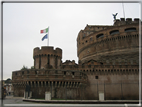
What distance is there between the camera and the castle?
24.0 metres

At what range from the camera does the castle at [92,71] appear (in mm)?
24047

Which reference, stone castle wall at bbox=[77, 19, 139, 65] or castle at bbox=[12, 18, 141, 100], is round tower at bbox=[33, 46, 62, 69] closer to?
castle at bbox=[12, 18, 141, 100]

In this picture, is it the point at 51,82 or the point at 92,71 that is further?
the point at 92,71

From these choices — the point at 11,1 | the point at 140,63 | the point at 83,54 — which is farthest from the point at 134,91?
the point at 11,1

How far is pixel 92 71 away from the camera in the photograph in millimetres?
36094

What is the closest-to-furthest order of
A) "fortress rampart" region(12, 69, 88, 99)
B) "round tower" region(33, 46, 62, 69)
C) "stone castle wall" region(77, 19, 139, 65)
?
1. "fortress rampart" region(12, 69, 88, 99)
2. "round tower" region(33, 46, 62, 69)
3. "stone castle wall" region(77, 19, 139, 65)

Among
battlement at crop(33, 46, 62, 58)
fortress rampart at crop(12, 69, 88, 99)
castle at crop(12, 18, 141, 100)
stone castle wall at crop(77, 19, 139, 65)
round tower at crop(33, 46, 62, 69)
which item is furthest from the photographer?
stone castle wall at crop(77, 19, 139, 65)

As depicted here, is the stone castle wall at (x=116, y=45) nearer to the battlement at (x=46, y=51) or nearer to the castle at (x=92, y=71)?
the castle at (x=92, y=71)

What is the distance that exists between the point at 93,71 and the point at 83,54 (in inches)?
577

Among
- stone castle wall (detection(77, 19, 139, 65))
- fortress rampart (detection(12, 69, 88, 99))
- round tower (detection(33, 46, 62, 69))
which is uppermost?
stone castle wall (detection(77, 19, 139, 65))

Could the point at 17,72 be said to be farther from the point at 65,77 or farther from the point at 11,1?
the point at 11,1

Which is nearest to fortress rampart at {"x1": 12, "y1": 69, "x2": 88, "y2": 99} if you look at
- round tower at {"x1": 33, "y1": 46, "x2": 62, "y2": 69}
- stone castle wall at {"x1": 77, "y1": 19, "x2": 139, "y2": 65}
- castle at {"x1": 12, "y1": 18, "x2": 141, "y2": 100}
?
castle at {"x1": 12, "y1": 18, "x2": 141, "y2": 100}

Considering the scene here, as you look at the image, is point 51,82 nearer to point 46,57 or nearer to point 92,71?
point 46,57

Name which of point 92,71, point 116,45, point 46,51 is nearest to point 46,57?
point 46,51
